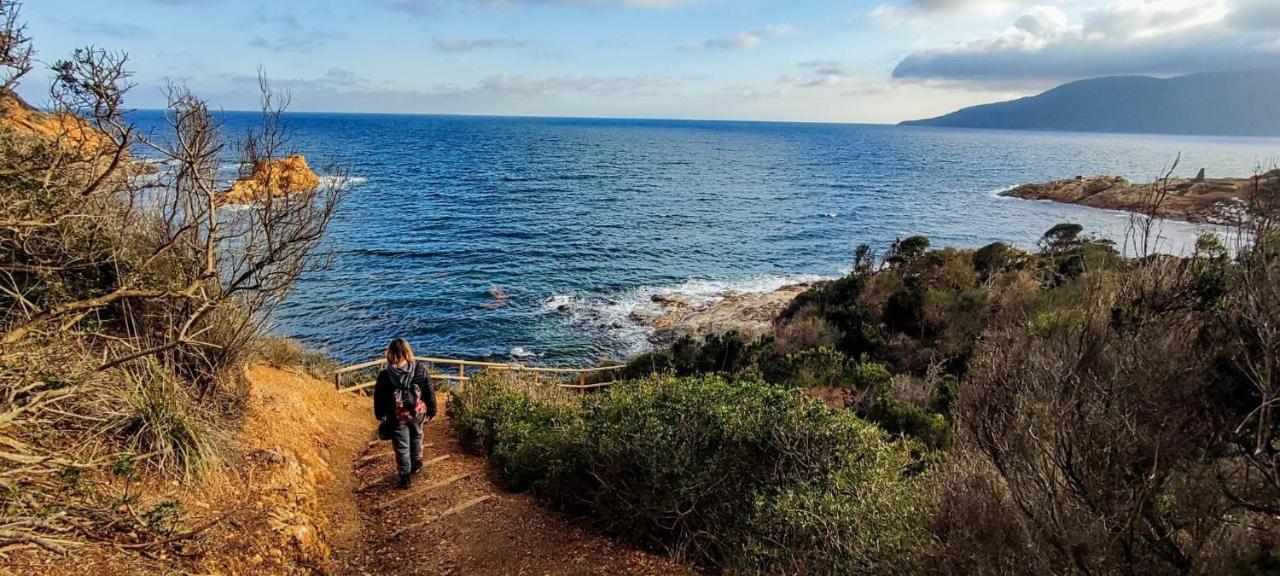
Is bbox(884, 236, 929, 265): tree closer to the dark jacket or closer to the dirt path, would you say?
the dirt path

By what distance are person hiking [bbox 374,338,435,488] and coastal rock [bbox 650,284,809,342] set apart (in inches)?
515

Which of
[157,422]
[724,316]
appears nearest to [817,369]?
[157,422]

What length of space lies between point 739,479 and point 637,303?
18.7m

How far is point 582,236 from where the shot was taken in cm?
3544

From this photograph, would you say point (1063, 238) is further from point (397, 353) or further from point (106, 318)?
point (106, 318)

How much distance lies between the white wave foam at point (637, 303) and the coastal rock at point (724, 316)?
0.42m

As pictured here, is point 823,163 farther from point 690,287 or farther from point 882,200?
point 690,287

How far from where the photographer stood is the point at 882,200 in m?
55.2

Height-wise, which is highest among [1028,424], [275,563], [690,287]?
[1028,424]

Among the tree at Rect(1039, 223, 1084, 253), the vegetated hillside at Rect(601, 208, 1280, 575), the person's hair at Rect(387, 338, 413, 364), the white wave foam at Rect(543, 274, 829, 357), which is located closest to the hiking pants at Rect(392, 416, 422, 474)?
the person's hair at Rect(387, 338, 413, 364)

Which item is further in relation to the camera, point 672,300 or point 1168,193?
point 1168,193

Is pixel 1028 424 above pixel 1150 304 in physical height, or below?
below

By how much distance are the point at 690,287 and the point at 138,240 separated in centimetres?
2131

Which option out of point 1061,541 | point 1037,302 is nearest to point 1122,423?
point 1061,541
